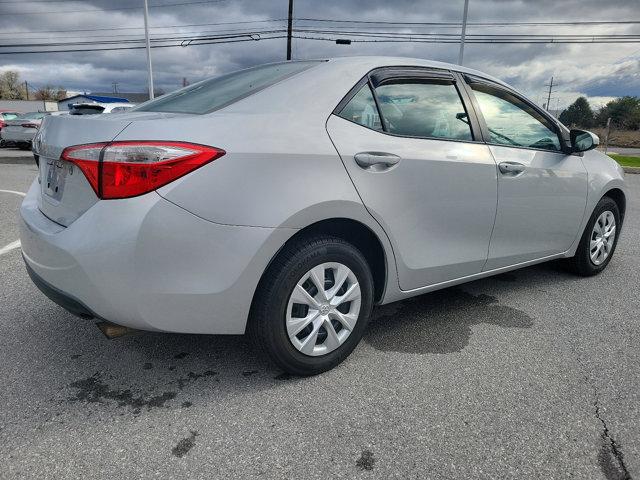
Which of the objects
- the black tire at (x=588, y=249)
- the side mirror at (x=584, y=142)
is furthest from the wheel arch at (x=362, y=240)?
the black tire at (x=588, y=249)

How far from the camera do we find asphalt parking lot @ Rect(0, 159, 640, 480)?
74.2 inches

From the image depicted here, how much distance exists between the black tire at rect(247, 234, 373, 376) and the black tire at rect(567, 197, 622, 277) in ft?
8.04

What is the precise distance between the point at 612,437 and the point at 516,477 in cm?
55

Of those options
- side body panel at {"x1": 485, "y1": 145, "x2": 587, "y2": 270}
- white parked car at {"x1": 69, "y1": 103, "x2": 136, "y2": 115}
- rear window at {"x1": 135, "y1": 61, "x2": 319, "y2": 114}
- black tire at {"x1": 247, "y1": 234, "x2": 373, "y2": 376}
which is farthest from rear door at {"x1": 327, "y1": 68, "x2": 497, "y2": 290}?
white parked car at {"x1": 69, "y1": 103, "x2": 136, "y2": 115}

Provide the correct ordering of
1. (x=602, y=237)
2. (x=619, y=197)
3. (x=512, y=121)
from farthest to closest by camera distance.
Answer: (x=619, y=197), (x=602, y=237), (x=512, y=121)

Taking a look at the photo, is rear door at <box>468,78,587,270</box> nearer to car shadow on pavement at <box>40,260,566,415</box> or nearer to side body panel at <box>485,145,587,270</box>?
side body panel at <box>485,145,587,270</box>

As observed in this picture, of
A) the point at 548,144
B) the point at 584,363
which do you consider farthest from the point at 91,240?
the point at 548,144

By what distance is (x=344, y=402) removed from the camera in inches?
89.9

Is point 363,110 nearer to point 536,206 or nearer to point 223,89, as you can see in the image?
point 223,89

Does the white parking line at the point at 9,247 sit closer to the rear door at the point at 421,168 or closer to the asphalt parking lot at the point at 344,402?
the asphalt parking lot at the point at 344,402

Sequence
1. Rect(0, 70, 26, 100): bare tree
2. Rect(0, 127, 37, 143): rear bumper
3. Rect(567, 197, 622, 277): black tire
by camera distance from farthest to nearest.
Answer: Rect(0, 70, 26, 100): bare tree → Rect(0, 127, 37, 143): rear bumper → Rect(567, 197, 622, 277): black tire

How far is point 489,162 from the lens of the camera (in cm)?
301

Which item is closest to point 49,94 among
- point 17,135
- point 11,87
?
point 11,87

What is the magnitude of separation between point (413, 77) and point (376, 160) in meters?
0.74
